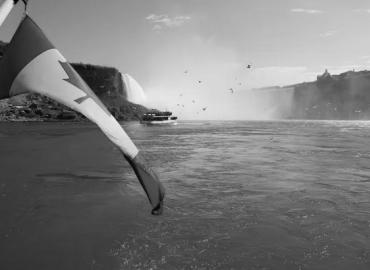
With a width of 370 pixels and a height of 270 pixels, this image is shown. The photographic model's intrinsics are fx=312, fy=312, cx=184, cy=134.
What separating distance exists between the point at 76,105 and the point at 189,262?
3.85 meters

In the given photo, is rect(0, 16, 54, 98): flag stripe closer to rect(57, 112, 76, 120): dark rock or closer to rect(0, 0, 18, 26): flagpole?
rect(0, 0, 18, 26): flagpole

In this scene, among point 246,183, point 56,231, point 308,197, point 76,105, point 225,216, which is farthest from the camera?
point 246,183

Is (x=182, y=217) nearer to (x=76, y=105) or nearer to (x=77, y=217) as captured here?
(x=77, y=217)

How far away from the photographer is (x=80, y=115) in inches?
3617

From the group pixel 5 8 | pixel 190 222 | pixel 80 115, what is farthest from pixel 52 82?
pixel 80 115

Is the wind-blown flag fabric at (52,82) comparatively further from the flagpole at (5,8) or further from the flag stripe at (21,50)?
the flagpole at (5,8)

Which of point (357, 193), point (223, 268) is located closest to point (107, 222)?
point (223, 268)

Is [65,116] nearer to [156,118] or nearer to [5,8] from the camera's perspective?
[156,118]

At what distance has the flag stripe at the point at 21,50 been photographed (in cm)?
315

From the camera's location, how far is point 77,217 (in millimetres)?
8062

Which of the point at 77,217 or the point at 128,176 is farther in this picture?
the point at 128,176

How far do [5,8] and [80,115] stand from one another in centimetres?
9361

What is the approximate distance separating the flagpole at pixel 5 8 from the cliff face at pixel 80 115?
110594 millimetres

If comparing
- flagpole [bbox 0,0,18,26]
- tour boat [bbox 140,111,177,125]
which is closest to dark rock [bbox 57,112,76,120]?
tour boat [bbox 140,111,177,125]
